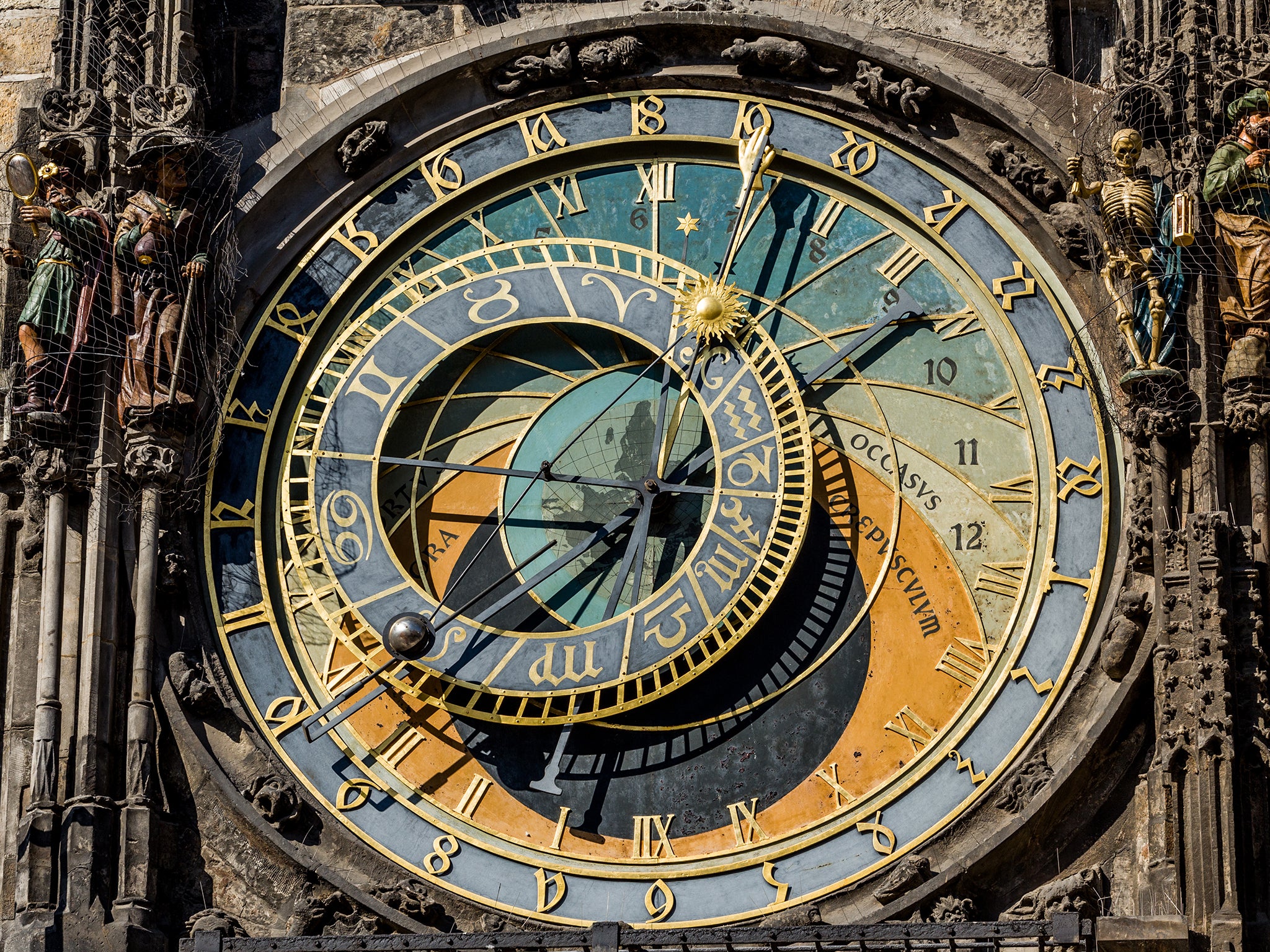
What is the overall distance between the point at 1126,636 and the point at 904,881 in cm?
119

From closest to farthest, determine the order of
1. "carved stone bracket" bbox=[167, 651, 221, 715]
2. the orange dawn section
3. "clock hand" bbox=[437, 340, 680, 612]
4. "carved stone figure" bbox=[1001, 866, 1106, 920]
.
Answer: "carved stone figure" bbox=[1001, 866, 1106, 920] < the orange dawn section < "carved stone bracket" bbox=[167, 651, 221, 715] < "clock hand" bbox=[437, 340, 680, 612]

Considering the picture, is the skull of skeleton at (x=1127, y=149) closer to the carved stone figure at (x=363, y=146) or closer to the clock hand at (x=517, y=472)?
the clock hand at (x=517, y=472)

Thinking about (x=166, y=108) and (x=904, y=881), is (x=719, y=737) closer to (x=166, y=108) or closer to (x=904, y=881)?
(x=904, y=881)

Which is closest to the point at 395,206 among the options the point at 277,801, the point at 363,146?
the point at 363,146

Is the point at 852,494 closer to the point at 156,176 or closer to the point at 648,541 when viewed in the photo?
the point at 648,541

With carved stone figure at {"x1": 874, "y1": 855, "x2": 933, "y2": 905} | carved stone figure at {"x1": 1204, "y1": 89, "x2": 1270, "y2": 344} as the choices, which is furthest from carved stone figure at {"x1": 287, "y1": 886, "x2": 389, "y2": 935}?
carved stone figure at {"x1": 1204, "y1": 89, "x2": 1270, "y2": 344}

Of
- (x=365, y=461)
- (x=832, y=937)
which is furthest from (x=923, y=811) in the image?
(x=365, y=461)

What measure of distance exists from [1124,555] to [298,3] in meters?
4.16

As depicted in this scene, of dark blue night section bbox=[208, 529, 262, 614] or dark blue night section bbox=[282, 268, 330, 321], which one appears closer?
dark blue night section bbox=[208, 529, 262, 614]

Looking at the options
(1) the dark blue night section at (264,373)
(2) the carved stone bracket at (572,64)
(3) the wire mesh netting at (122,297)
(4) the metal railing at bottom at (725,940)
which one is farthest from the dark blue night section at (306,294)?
(4) the metal railing at bottom at (725,940)

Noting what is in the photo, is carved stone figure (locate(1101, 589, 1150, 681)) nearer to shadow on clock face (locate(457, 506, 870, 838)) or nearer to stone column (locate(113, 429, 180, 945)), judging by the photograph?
shadow on clock face (locate(457, 506, 870, 838))

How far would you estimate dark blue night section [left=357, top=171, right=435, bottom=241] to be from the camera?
1192 centimetres

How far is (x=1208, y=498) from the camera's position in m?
10.7

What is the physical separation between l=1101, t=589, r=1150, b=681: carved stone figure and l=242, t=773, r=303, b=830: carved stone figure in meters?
3.00
